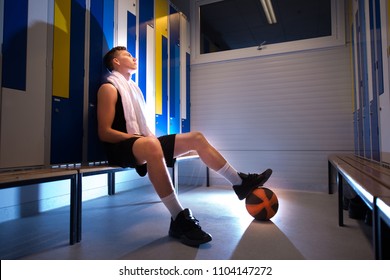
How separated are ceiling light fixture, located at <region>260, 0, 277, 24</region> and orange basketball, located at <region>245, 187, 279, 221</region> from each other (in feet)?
9.96

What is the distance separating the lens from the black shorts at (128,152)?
1.62 metres

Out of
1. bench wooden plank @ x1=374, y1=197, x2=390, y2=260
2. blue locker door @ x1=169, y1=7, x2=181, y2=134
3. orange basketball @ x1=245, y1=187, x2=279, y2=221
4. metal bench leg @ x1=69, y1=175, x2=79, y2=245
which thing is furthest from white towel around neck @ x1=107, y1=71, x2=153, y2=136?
bench wooden plank @ x1=374, y1=197, x2=390, y2=260

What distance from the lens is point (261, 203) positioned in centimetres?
180

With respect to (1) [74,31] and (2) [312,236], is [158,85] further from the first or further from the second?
(2) [312,236]

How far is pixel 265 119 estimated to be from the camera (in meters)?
3.43

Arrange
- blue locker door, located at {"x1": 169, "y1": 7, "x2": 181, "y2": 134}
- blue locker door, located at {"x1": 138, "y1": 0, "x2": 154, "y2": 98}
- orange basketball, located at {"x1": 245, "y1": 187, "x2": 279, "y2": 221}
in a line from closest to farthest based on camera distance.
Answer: orange basketball, located at {"x1": 245, "y1": 187, "x2": 279, "y2": 221} < blue locker door, located at {"x1": 138, "y1": 0, "x2": 154, "y2": 98} < blue locker door, located at {"x1": 169, "y1": 7, "x2": 181, "y2": 134}

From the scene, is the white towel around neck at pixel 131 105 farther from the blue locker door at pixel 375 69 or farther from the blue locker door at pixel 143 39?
the blue locker door at pixel 375 69

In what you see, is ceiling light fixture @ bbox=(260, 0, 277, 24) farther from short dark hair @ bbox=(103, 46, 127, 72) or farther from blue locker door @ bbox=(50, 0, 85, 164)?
blue locker door @ bbox=(50, 0, 85, 164)

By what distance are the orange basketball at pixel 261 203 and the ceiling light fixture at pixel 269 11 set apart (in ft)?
9.96

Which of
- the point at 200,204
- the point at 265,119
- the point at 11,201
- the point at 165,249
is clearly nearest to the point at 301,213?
the point at 200,204

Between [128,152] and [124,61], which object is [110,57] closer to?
[124,61]

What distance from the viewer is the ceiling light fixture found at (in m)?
3.67

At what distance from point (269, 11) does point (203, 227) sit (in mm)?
3576

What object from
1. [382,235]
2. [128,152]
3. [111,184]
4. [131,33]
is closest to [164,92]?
[131,33]
